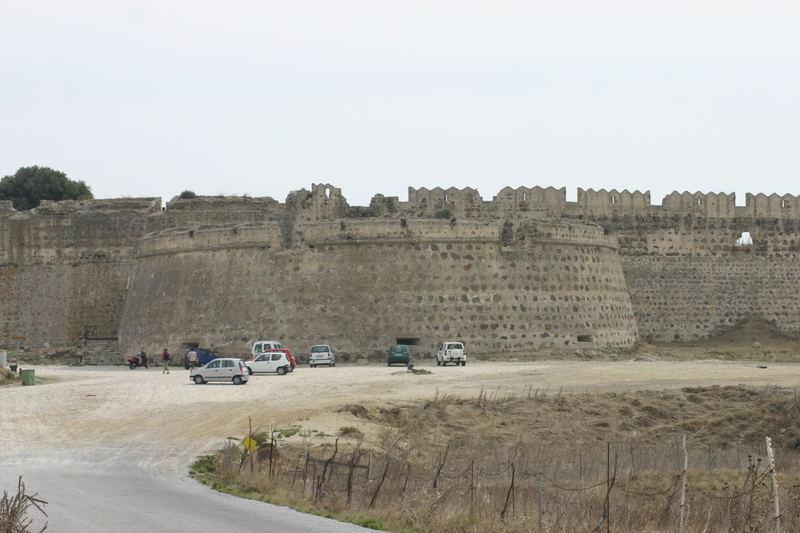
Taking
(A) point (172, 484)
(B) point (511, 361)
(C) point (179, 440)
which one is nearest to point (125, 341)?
(B) point (511, 361)

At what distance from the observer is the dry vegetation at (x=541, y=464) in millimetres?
14250

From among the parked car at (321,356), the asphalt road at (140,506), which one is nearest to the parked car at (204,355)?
the parked car at (321,356)

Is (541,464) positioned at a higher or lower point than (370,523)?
lower

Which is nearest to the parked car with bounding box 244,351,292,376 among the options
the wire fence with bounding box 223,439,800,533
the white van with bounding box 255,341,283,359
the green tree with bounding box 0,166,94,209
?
the white van with bounding box 255,341,283,359

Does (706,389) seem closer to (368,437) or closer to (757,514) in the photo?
(368,437)

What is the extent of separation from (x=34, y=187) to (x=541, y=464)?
162 feet

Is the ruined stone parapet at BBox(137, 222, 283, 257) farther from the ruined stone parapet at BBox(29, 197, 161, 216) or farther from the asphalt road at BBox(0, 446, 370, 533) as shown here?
the asphalt road at BBox(0, 446, 370, 533)

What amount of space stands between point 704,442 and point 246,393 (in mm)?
10723

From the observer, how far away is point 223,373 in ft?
98.5

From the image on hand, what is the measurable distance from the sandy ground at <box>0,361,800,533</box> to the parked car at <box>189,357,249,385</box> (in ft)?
1.17

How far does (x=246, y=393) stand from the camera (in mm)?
27016

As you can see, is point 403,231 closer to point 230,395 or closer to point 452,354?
point 452,354

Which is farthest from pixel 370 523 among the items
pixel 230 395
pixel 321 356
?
pixel 321 356

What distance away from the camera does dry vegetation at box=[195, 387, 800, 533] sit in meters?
14.2
